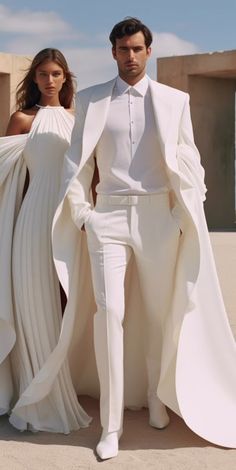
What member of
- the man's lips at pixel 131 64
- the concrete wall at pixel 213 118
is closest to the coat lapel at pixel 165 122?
the man's lips at pixel 131 64

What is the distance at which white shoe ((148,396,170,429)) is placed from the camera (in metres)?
4.31

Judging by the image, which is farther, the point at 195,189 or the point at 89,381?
the point at 89,381

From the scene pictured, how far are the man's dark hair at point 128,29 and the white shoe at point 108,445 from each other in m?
1.82

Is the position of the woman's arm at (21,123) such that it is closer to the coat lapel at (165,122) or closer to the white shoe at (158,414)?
the coat lapel at (165,122)

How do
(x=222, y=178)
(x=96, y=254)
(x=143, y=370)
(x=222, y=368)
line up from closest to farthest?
1. (x=96, y=254)
2. (x=222, y=368)
3. (x=143, y=370)
4. (x=222, y=178)

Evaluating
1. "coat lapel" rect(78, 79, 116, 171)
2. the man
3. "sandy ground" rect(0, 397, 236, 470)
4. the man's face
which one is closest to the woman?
"sandy ground" rect(0, 397, 236, 470)

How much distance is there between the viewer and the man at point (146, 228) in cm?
392

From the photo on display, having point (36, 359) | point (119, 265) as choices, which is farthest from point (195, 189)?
point (36, 359)

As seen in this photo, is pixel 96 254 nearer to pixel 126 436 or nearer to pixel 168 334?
pixel 168 334

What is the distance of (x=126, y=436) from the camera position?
164 inches

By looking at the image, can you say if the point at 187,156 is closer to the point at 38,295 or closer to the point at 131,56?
the point at 131,56

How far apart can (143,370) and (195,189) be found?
1131 mm

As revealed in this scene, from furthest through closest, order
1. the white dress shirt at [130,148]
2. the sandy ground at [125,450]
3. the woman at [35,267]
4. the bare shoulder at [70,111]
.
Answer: the bare shoulder at [70,111] → the woman at [35,267] → the white dress shirt at [130,148] → the sandy ground at [125,450]

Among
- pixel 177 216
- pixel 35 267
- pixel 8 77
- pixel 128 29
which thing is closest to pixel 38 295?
pixel 35 267
